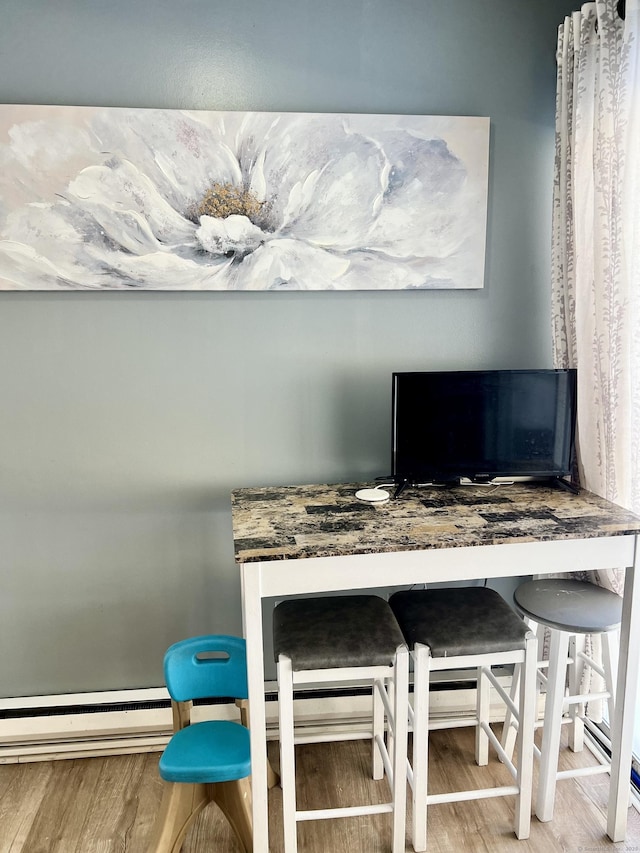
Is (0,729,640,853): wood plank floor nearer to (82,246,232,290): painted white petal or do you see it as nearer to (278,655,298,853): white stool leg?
(278,655,298,853): white stool leg

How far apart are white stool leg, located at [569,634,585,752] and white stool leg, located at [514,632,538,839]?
39cm

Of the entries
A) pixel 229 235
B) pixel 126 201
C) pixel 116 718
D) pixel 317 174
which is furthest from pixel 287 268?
pixel 116 718

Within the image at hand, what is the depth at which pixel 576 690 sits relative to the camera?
6.97 feet

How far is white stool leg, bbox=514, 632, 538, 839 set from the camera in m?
1.75

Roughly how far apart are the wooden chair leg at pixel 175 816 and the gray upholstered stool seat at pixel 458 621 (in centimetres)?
75

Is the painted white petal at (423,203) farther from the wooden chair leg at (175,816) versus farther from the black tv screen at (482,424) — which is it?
the wooden chair leg at (175,816)

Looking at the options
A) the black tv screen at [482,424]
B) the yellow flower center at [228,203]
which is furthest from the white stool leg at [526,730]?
the yellow flower center at [228,203]

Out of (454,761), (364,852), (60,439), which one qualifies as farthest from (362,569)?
(60,439)

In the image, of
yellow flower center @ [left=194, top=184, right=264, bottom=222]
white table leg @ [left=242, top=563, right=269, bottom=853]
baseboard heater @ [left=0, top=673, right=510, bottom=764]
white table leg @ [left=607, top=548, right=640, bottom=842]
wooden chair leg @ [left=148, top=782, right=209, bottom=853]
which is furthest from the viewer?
baseboard heater @ [left=0, top=673, right=510, bottom=764]

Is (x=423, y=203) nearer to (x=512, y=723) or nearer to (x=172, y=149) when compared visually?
(x=172, y=149)

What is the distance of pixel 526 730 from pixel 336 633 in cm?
63

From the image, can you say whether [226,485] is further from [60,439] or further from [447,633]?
[447,633]

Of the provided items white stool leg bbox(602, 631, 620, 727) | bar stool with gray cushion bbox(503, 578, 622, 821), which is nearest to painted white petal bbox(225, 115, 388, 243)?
bar stool with gray cushion bbox(503, 578, 622, 821)

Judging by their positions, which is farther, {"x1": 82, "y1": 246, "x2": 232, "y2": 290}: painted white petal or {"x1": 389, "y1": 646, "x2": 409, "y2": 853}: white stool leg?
{"x1": 82, "y1": 246, "x2": 232, "y2": 290}: painted white petal
